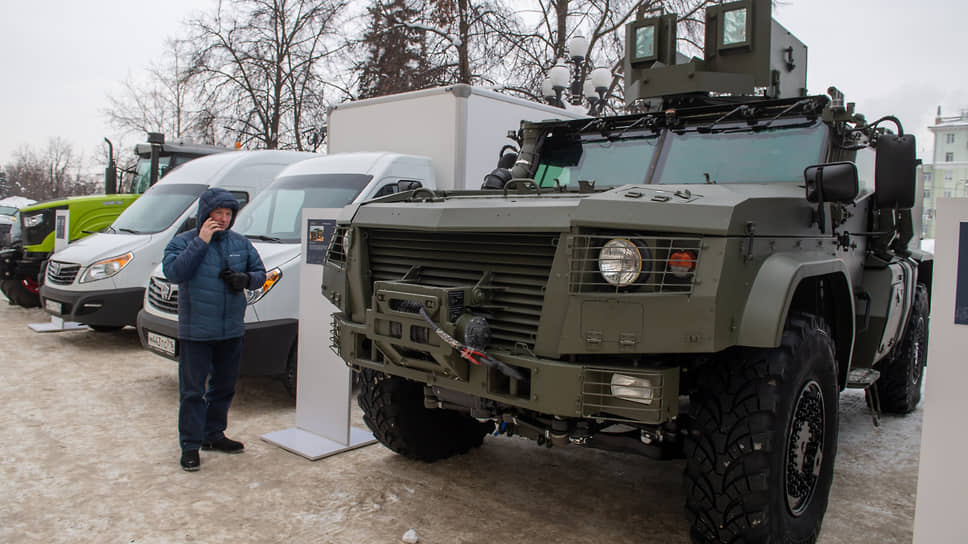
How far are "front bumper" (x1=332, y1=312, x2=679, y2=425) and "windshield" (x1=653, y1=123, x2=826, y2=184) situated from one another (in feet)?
5.40

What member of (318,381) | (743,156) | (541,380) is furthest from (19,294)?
(743,156)

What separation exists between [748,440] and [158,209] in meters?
7.73

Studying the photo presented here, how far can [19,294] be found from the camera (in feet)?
36.6

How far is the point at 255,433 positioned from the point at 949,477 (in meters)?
4.41

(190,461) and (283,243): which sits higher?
(283,243)

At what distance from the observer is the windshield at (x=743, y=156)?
13.5 feet

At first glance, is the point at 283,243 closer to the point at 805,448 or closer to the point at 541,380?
the point at 541,380

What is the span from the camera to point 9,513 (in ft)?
12.8

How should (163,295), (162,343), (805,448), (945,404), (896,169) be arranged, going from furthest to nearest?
1. (163,295)
2. (162,343)
3. (896,169)
4. (805,448)
5. (945,404)

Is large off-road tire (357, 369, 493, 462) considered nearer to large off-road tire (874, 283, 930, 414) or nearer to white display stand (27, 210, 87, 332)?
large off-road tire (874, 283, 930, 414)

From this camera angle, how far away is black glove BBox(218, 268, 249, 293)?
4.73 meters

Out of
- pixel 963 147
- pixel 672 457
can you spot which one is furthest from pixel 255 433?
pixel 963 147

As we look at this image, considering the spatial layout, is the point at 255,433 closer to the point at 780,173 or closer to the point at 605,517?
the point at 605,517

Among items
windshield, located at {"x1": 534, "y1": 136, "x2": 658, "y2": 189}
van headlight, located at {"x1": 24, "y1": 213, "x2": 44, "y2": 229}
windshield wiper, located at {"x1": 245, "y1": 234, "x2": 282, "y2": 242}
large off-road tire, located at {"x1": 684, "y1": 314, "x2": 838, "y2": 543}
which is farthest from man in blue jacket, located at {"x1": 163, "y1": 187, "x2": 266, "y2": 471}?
van headlight, located at {"x1": 24, "y1": 213, "x2": 44, "y2": 229}
